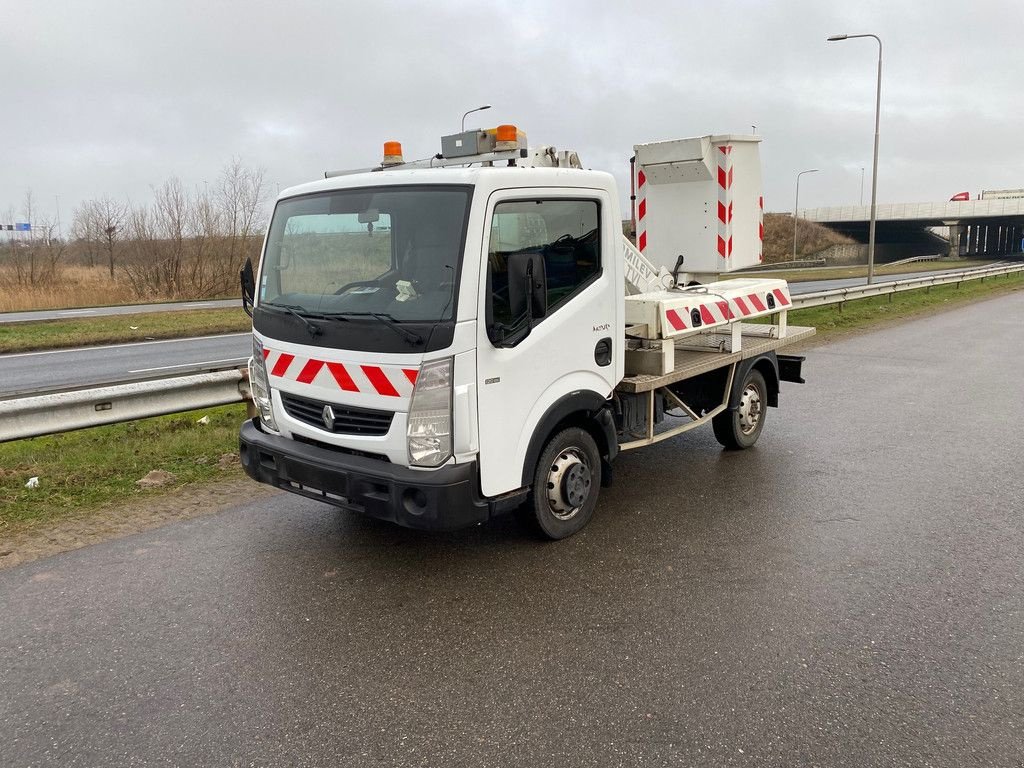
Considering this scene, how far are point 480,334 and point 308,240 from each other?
137 cm

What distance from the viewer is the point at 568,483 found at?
4758 mm

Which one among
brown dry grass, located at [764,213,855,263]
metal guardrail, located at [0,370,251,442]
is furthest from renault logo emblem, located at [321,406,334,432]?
brown dry grass, located at [764,213,855,263]

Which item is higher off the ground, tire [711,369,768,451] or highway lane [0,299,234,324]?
highway lane [0,299,234,324]

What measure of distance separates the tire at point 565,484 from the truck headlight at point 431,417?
30.4 inches

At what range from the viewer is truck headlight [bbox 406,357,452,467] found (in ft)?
12.9

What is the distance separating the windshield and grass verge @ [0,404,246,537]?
2.09 m

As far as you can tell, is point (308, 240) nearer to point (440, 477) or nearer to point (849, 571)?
point (440, 477)

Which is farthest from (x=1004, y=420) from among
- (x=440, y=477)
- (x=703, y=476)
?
(x=440, y=477)

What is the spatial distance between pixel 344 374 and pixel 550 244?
1.43m

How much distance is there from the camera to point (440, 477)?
3957mm

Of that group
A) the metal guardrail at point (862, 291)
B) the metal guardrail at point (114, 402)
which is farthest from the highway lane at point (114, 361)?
the metal guardrail at point (862, 291)

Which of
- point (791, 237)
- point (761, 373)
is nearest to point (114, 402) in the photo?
point (761, 373)

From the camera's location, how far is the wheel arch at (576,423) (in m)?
4.42

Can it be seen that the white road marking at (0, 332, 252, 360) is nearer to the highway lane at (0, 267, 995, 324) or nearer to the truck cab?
the highway lane at (0, 267, 995, 324)
